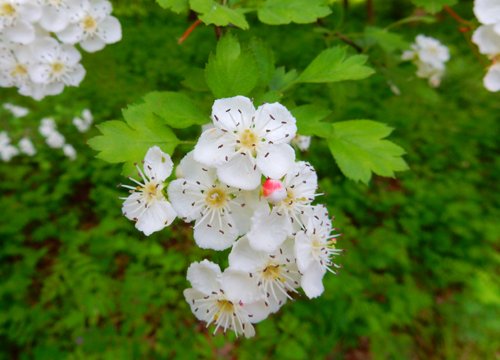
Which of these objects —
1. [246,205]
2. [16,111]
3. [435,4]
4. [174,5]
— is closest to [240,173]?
[246,205]

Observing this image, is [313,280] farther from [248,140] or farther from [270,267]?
[248,140]

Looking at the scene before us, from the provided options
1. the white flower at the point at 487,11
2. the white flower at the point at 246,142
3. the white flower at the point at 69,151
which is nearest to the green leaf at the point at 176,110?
the white flower at the point at 246,142

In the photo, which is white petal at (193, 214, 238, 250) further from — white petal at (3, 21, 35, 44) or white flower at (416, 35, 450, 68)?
white flower at (416, 35, 450, 68)

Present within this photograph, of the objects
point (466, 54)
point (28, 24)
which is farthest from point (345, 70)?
point (466, 54)

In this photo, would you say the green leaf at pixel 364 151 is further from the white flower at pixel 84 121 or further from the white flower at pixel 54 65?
the white flower at pixel 84 121

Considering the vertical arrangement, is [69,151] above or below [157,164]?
below

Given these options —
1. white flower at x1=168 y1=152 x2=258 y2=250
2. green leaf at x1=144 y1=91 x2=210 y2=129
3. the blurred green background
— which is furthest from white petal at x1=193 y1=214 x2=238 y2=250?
the blurred green background
